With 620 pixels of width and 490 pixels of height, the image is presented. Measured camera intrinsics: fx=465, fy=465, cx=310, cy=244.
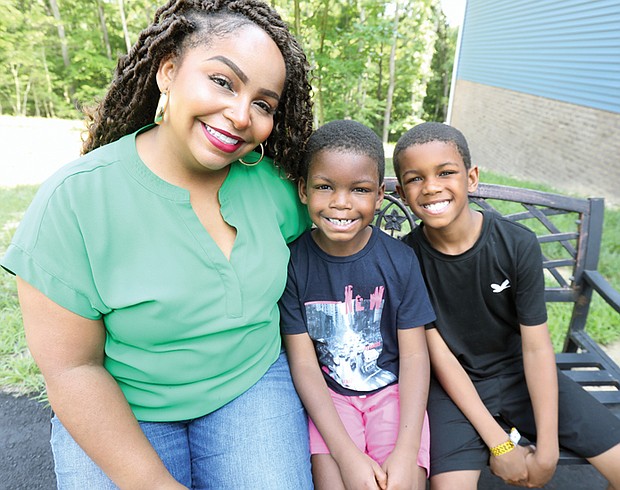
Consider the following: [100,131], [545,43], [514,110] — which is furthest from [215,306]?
[514,110]

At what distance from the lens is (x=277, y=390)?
5.88 feet

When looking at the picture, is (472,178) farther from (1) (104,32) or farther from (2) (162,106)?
(1) (104,32)

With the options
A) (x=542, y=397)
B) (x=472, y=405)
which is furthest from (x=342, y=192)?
(x=542, y=397)

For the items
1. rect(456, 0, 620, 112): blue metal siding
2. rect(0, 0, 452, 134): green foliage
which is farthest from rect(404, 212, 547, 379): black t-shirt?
rect(0, 0, 452, 134): green foliage

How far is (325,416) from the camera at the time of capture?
1711mm

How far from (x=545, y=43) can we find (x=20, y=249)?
11.2 meters

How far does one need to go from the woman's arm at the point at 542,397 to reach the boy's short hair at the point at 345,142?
89 centimetres

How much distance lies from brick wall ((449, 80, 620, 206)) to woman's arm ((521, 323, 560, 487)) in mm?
7009

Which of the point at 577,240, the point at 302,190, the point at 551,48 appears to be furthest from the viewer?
the point at 551,48

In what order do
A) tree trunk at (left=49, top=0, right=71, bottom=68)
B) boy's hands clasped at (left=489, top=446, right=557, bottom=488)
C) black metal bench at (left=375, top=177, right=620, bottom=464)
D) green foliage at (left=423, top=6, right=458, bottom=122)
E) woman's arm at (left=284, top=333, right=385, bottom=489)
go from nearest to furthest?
woman's arm at (left=284, top=333, right=385, bottom=489) < boy's hands clasped at (left=489, top=446, right=557, bottom=488) < black metal bench at (left=375, top=177, right=620, bottom=464) < tree trunk at (left=49, top=0, right=71, bottom=68) < green foliage at (left=423, top=6, right=458, bottom=122)

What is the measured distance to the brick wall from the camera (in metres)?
A: 7.96

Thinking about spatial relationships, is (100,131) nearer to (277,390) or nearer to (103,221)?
(103,221)

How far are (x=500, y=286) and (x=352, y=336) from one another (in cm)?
64

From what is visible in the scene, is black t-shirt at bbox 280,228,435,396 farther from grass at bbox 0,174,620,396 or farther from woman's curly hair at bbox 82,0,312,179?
grass at bbox 0,174,620,396
